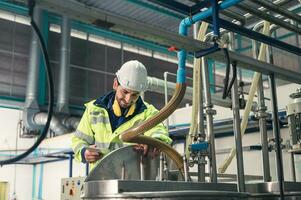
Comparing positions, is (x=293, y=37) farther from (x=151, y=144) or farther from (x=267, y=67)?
(x=151, y=144)

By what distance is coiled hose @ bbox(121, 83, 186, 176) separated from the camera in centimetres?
108

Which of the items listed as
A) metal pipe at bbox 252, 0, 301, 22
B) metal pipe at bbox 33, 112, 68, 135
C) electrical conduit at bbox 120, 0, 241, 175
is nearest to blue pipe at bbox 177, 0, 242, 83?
electrical conduit at bbox 120, 0, 241, 175

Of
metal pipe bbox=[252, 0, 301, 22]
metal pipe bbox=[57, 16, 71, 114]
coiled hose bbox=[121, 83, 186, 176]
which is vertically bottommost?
coiled hose bbox=[121, 83, 186, 176]

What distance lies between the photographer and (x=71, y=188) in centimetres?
347

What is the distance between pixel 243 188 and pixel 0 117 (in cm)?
534

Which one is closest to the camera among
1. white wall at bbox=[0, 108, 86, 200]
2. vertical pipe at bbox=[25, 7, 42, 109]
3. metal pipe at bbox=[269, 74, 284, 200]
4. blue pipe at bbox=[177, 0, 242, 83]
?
blue pipe at bbox=[177, 0, 242, 83]

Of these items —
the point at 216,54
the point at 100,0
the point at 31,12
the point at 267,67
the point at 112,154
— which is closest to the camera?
the point at 31,12

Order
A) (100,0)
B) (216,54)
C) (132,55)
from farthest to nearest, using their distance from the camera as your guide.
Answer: (132,55) < (100,0) < (216,54)

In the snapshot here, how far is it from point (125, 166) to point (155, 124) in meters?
0.15

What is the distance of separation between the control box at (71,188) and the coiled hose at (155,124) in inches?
91.3

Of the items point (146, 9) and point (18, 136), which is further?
point (18, 136)

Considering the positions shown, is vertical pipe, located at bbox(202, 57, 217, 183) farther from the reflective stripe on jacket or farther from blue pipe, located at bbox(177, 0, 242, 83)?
the reflective stripe on jacket

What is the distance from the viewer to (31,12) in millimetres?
833

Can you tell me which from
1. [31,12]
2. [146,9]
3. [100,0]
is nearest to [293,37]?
[146,9]
